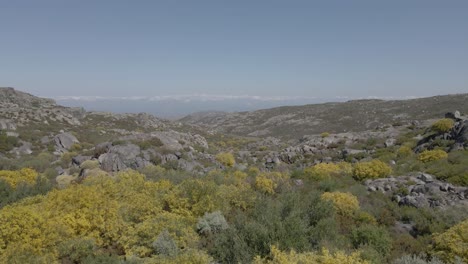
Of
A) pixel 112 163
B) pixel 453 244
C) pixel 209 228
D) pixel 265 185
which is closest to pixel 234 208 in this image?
pixel 209 228

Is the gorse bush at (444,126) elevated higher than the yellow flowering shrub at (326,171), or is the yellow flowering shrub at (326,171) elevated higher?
the gorse bush at (444,126)

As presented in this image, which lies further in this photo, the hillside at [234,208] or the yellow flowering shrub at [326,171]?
the yellow flowering shrub at [326,171]

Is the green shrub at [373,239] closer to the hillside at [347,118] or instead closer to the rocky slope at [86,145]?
the rocky slope at [86,145]

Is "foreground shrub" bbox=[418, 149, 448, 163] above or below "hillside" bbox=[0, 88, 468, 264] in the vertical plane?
above

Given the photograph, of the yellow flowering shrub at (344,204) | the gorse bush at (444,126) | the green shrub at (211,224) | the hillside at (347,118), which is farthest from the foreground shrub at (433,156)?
the hillside at (347,118)

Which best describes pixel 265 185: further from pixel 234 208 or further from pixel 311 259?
pixel 311 259

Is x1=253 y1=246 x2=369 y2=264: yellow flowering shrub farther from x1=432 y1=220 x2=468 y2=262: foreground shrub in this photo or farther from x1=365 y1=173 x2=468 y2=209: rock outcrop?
x1=365 y1=173 x2=468 y2=209: rock outcrop

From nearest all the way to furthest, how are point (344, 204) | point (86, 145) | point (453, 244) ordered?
point (453, 244)
point (344, 204)
point (86, 145)

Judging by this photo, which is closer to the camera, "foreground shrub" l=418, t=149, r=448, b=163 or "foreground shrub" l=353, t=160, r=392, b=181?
"foreground shrub" l=353, t=160, r=392, b=181

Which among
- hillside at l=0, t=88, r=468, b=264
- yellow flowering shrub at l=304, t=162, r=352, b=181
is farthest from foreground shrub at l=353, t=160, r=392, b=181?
yellow flowering shrub at l=304, t=162, r=352, b=181

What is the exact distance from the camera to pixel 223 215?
12.7 meters

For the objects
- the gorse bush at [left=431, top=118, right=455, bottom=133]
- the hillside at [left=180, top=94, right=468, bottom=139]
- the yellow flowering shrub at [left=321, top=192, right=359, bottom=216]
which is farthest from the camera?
the hillside at [left=180, top=94, right=468, bottom=139]

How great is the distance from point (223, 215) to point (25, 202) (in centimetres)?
841

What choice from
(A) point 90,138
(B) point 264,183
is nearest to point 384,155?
(B) point 264,183
